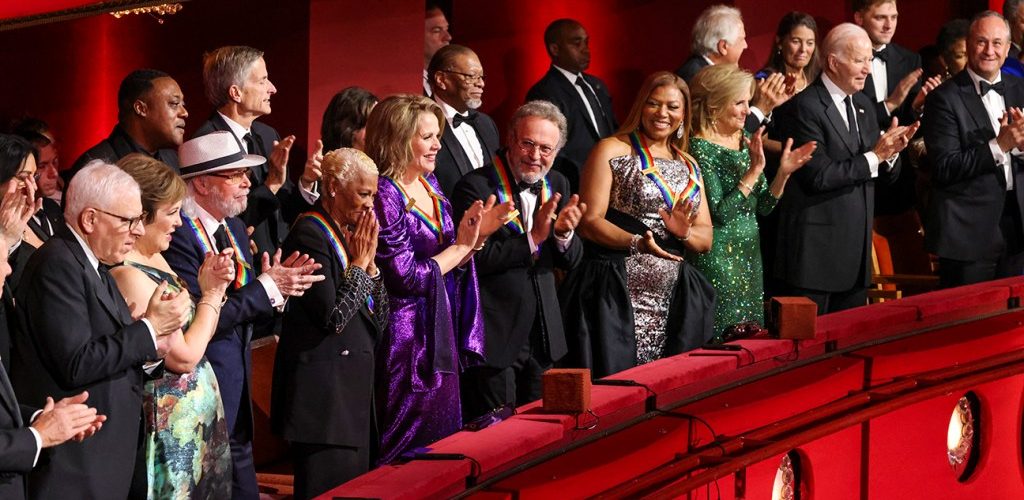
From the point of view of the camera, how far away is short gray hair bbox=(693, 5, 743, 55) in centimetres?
622

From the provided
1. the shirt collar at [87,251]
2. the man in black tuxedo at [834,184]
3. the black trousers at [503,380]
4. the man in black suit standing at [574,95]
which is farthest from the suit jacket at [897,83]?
the shirt collar at [87,251]

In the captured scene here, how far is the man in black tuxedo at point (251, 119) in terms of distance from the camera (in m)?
4.81

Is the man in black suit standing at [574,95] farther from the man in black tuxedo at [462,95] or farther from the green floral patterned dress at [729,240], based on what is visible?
the green floral patterned dress at [729,240]

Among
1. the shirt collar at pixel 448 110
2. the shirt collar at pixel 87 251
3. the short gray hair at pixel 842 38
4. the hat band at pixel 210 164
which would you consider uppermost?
the short gray hair at pixel 842 38

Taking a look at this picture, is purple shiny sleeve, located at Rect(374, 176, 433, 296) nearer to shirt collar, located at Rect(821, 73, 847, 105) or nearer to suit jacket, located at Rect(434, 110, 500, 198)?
suit jacket, located at Rect(434, 110, 500, 198)

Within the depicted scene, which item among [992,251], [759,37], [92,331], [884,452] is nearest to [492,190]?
[884,452]

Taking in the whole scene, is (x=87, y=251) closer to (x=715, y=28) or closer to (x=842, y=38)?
(x=842, y=38)

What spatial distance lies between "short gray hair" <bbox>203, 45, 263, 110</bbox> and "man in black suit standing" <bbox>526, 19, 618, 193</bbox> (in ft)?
4.60

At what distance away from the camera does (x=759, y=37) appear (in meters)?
7.51

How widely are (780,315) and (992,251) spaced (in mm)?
2057

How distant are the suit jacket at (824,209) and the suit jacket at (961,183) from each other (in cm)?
51

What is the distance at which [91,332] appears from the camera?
3.16 metres

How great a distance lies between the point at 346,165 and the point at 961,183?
315 cm

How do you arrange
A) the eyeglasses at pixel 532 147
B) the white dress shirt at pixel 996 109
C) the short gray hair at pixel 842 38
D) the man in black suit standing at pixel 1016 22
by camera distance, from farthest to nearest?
1. the man in black suit standing at pixel 1016 22
2. the white dress shirt at pixel 996 109
3. the short gray hair at pixel 842 38
4. the eyeglasses at pixel 532 147
